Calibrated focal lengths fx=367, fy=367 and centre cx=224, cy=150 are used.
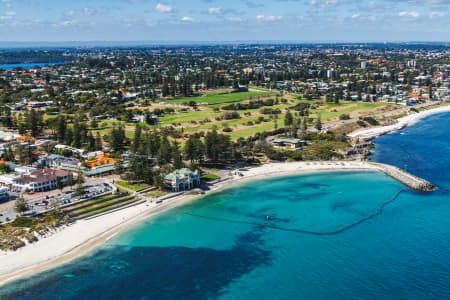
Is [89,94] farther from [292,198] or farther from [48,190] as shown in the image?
[292,198]

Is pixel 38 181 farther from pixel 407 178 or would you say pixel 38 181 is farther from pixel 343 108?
pixel 343 108

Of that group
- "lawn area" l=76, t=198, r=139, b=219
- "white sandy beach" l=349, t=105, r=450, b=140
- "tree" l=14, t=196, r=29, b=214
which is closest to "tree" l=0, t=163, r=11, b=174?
"tree" l=14, t=196, r=29, b=214

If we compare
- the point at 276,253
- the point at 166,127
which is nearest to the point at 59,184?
the point at 276,253

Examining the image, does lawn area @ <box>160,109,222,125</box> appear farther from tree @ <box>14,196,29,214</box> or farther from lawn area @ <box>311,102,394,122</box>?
tree @ <box>14,196,29,214</box>

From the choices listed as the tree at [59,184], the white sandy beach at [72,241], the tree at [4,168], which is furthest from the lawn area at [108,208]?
the tree at [4,168]

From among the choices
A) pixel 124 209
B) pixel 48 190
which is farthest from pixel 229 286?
pixel 48 190
